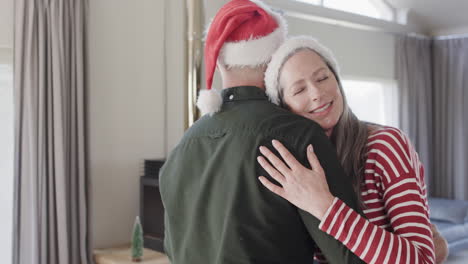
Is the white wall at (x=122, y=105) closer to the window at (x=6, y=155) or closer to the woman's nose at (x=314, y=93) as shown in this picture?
the window at (x=6, y=155)

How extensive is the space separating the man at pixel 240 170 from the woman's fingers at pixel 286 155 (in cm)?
1

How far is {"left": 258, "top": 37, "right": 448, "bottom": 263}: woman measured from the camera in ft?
3.15

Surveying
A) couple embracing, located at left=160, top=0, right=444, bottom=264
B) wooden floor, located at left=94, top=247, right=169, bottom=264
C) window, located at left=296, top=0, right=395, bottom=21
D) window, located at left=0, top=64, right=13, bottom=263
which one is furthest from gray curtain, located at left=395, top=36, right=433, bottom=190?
couple embracing, located at left=160, top=0, right=444, bottom=264

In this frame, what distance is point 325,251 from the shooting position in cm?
96

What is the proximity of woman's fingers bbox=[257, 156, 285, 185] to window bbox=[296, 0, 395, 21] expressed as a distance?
4.62 meters

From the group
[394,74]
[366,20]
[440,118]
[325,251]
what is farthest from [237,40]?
[440,118]

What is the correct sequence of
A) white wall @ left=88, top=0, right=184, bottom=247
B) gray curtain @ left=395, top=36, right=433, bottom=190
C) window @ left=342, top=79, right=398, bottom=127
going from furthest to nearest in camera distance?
gray curtain @ left=395, top=36, right=433, bottom=190 < window @ left=342, top=79, right=398, bottom=127 < white wall @ left=88, top=0, right=184, bottom=247

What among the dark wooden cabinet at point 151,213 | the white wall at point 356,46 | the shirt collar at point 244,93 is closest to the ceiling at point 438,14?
the white wall at point 356,46

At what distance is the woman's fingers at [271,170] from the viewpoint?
1006 millimetres

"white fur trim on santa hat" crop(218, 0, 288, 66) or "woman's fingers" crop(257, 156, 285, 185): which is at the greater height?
"white fur trim on santa hat" crop(218, 0, 288, 66)

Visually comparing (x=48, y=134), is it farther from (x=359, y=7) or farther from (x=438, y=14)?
(x=438, y=14)

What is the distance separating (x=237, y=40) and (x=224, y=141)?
283mm

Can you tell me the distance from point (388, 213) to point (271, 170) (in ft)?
0.97

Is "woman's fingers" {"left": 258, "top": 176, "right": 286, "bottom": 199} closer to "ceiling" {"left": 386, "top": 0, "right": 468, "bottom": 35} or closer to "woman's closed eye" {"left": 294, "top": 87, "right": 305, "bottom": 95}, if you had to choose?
"woman's closed eye" {"left": 294, "top": 87, "right": 305, "bottom": 95}
